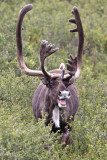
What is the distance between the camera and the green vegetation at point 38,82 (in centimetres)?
513

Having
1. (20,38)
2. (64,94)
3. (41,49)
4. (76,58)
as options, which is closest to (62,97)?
(64,94)

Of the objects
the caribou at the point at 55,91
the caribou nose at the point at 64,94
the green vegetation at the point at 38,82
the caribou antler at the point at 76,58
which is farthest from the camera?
the caribou antler at the point at 76,58

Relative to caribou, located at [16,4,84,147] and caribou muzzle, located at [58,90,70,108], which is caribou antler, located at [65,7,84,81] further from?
caribou muzzle, located at [58,90,70,108]

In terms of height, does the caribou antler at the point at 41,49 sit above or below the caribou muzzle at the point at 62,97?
above

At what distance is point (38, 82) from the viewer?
8977mm

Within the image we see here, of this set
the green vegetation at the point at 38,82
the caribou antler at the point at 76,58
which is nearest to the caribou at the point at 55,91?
the caribou antler at the point at 76,58

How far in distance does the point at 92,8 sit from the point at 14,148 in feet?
65.0

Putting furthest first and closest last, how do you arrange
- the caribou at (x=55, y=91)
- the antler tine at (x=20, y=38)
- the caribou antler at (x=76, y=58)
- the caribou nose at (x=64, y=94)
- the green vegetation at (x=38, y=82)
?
the antler tine at (x=20, y=38)
the caribou antler at (x=76, y=58)
the caribou at (x=55, y=91)
the caribou nose at (x=64, y=94)
the green vegetation at (x=38, y=82)

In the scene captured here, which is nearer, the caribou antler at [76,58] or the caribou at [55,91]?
the caribou at [55,91]

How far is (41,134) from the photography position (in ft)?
17.5

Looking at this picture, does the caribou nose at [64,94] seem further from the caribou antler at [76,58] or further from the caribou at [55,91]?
the caribou antler at [76,58]

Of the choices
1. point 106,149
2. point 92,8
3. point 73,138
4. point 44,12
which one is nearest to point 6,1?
point 44,12

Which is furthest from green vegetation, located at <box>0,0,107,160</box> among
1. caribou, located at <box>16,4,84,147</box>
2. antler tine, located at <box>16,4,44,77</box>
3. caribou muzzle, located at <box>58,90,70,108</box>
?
antler tine, located at <box>16,4,44,77</box>

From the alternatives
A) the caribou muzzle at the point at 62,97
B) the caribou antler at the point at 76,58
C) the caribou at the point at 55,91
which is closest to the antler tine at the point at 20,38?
the caribou at the point at 55,91
